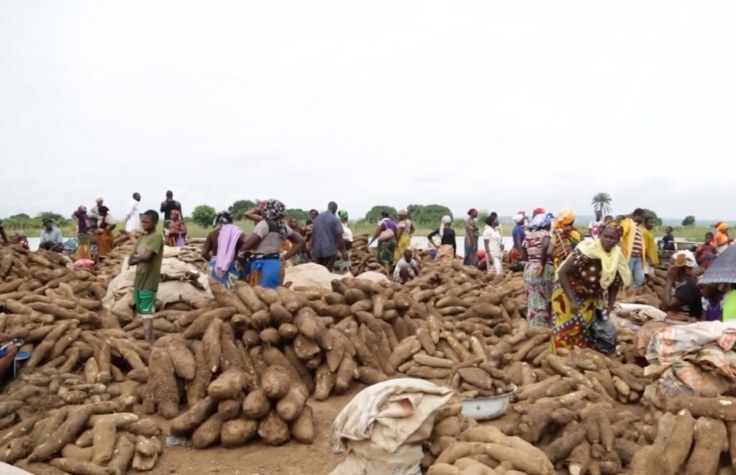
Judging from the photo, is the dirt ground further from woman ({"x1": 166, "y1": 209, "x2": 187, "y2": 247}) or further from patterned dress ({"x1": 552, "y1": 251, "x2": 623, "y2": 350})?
woman ({"x1": 166, "y1": 209, "x2": 187, "y2": 247})

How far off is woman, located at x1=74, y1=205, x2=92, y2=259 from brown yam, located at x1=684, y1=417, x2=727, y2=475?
1358 cm

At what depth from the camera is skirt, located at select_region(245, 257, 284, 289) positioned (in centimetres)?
716

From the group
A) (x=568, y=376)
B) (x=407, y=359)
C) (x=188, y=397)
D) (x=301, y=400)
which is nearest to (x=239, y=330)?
(x=188, y=397)

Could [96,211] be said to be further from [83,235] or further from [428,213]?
[428,213]

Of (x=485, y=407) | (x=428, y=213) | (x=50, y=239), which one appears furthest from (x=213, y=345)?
(x=428, y=213)

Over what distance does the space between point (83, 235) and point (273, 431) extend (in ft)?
38.1

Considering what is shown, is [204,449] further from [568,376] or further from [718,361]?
[718,361]

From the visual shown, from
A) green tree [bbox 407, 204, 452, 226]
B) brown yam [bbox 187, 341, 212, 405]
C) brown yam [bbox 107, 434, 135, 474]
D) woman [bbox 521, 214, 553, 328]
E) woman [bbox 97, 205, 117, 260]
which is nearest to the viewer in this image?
brown yam [bbox 107, 434, 135, 474]

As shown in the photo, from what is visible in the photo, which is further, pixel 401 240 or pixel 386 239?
pixel 401 240

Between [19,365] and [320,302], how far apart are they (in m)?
3.11

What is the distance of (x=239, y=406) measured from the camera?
188 inches

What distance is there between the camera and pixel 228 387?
468 cm

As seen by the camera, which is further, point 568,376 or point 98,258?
point 98,258

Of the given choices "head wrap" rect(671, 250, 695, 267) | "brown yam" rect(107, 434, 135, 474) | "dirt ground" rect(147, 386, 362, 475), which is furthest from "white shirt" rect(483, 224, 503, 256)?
"brown yam" rect(107, 434, 135, 474)
